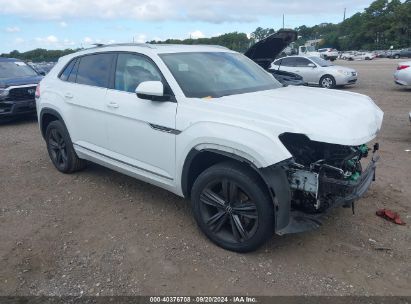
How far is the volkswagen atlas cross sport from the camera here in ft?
10.5

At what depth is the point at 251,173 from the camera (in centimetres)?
333

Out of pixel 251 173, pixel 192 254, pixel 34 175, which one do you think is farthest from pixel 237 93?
pixel 34 175

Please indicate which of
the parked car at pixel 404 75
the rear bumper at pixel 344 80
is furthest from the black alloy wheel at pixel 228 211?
the rear bumper at pixel 344 80

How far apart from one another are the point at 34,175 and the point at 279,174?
420 cm

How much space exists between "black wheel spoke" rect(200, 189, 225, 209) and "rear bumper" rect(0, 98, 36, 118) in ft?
26.3

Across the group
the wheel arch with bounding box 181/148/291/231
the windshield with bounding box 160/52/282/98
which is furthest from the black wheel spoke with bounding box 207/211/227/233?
the windshield with bounding box 160/52/282/98

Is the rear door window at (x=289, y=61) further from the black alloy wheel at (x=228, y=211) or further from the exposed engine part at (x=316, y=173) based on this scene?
the black alloy wheel at (x=228, y=211)

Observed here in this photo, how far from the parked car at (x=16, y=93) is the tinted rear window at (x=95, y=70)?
5.50 metres

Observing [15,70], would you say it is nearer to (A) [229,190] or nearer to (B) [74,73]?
(B) [74,73]

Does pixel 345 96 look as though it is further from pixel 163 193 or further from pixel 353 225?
pixel 163 193

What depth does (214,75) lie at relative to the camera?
4230mm

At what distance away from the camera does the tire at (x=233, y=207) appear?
129 inches

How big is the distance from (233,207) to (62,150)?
3.28 m

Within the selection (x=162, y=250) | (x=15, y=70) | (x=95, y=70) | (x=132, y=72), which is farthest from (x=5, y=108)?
(x=162, y=250)
